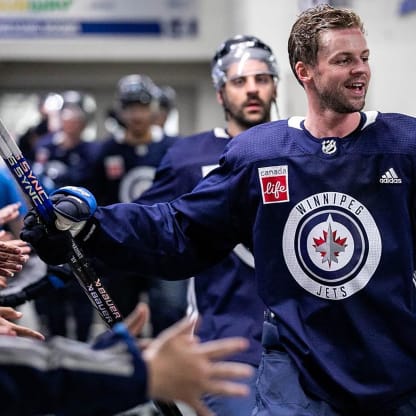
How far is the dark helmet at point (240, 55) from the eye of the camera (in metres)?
4.58

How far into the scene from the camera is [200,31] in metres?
9.95

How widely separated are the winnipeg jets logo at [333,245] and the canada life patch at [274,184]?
62 mm

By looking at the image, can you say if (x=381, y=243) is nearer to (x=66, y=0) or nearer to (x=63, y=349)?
(x=63, y=349)

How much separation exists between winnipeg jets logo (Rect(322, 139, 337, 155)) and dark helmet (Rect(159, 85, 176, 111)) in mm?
6280

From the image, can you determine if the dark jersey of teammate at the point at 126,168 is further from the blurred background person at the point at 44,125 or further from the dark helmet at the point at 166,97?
the blurred background person at the point at 44,125

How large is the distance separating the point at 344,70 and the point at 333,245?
1.77ft

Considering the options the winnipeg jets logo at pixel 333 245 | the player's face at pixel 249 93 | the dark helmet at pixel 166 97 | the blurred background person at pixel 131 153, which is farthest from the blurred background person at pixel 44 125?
the winnipeg jets logo at pixel 333 245

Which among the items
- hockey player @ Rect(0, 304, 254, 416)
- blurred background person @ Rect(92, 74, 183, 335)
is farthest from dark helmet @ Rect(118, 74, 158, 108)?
hockey player @ Rect(0, 304, 254, 416)

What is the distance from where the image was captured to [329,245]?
309cm

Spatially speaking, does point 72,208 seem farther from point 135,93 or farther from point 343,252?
point 135,93

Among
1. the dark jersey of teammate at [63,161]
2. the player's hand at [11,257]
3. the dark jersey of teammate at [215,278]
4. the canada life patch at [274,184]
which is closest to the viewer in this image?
the canada life patch at [274,184]

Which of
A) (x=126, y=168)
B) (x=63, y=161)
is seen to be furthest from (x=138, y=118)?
(x=63, y=161)

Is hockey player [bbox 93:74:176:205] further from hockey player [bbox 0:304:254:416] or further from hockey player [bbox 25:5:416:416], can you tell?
hockey player [bbox 0:304:254:416]

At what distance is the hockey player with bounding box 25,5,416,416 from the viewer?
304cm
